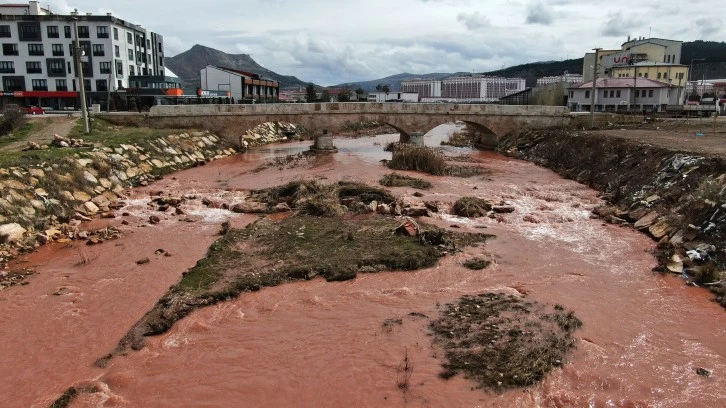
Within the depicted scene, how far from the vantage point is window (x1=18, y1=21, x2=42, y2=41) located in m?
62.5

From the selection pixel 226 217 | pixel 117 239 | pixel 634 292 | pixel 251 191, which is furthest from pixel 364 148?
pixel 634 292

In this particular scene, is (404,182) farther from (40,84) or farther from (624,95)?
(40,84)

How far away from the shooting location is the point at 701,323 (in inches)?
475

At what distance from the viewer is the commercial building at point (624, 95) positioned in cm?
6278

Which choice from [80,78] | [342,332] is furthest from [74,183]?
[342,332]

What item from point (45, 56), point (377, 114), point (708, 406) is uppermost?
point (45, 56)

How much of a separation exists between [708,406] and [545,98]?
66.8 metres

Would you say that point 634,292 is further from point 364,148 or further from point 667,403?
point 364,148

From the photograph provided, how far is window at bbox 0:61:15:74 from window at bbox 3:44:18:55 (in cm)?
115

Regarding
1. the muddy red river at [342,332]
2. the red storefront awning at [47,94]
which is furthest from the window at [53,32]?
the muddy red river at [342,332]

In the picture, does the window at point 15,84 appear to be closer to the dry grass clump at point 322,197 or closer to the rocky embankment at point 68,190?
the rocky embankment at point 68,190

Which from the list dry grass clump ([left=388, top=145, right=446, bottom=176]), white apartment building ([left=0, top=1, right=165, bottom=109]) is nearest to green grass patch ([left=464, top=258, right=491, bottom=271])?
dry grass clump ([left=388, top=145, right=446, bottom=176])

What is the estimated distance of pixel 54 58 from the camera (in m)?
63.4

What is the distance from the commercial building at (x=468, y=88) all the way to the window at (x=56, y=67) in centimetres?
11622
